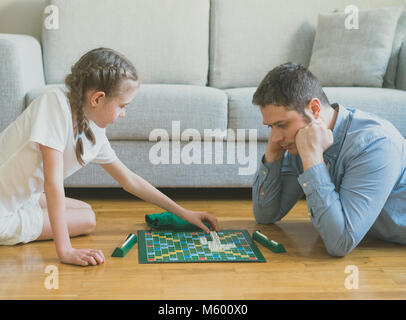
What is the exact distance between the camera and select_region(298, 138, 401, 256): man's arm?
58.6 inches

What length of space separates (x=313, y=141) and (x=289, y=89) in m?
0.17

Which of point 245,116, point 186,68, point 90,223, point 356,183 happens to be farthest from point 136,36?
point 356,183

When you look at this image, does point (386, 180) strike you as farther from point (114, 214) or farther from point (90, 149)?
point (114, 214)

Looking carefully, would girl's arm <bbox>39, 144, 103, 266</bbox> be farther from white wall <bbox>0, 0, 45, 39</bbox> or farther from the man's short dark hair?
white wall <bbox>0, 0, 45, 39</bbox>

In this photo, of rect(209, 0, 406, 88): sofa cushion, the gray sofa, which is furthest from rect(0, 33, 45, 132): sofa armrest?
rect(209, 0, 406, 88): sofa cushion

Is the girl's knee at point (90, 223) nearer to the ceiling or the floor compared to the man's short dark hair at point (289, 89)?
nearer to the floor

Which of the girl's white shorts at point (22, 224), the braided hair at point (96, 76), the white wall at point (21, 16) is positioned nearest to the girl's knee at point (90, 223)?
the girl's white shorts at point (22, 224)

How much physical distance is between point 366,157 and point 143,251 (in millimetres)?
721

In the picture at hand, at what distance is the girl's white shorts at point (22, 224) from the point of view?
5.34 ft

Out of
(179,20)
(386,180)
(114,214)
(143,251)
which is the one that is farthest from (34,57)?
(386,180)

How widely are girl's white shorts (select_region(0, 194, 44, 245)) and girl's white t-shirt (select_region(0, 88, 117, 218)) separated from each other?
2 centimetres

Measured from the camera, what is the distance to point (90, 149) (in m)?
1.64

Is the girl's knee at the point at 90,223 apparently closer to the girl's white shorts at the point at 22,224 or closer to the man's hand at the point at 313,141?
the girl's white shorts at the point at 22,224

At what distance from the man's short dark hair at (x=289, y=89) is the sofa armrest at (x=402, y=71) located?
4.14 ft
